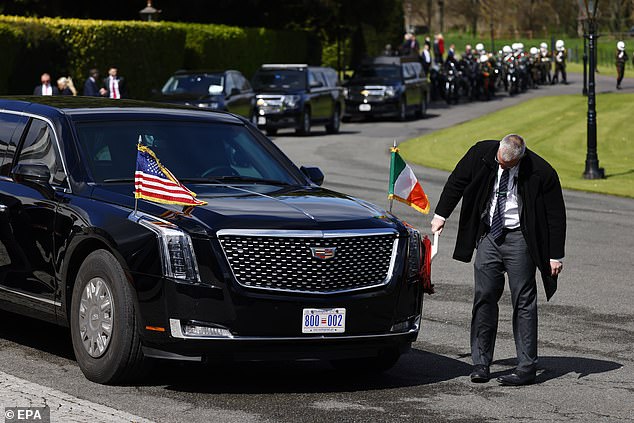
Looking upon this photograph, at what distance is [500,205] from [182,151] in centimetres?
226

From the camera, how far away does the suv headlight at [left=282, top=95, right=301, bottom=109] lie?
38.6m

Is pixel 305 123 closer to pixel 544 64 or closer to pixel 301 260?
pixel 544 64

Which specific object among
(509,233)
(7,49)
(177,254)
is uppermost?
(177,254)

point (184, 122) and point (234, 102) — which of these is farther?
point (234, 102)

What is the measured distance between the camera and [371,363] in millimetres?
9469

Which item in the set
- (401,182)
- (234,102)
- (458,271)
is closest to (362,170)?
(234,102)

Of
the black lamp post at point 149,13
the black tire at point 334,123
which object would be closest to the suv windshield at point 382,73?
the black tire at point 334,123

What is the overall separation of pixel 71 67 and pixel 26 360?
33.1 m

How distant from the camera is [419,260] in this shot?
908 centimetres

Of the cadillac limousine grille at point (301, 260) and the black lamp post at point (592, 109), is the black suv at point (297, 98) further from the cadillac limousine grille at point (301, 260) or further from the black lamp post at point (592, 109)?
the cadillac limousine grille at point (301, 260)

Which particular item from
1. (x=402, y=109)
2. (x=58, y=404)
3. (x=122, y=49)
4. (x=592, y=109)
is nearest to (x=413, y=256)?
(x=58, y=404)

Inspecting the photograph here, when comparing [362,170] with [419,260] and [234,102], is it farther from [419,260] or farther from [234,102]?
[419,260]

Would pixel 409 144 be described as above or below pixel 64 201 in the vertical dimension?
below

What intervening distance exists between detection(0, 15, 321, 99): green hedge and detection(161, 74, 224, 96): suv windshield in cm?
608
